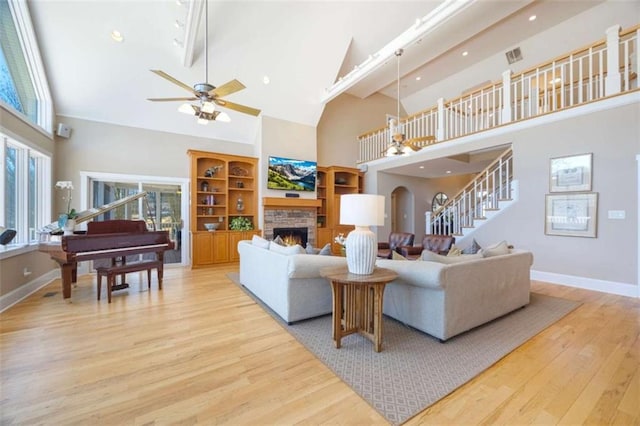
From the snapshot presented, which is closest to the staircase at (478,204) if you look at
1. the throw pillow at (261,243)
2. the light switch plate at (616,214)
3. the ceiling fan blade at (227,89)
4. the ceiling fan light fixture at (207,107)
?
the light switch plate at (616,214)

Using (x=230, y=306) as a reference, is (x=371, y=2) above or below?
above

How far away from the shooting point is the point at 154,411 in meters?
1.57

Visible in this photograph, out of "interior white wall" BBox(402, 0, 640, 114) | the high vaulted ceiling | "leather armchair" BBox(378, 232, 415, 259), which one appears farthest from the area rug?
"interior white wall" BBox(402, 0, 640, 114)

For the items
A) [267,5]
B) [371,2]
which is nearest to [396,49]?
[371,2]

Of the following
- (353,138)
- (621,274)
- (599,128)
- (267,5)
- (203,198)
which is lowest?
(621,274)

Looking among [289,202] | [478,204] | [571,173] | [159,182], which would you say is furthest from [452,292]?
[159,182]

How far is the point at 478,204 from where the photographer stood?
19.2 feet

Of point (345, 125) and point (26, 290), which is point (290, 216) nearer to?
point (345, 125)

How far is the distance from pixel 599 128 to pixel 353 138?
5.61 metres

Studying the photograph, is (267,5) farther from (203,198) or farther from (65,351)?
(65,351)

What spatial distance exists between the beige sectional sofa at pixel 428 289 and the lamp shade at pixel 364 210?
602mm

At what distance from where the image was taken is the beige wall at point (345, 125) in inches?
311

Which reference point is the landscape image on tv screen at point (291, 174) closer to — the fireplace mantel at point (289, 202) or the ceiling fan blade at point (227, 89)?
the fireplace mantel at point (289, 202)

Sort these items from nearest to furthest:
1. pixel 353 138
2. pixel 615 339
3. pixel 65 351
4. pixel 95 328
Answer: pixel 65 351 < pixel 615 339 < pixel 95 328 < pixel 353 138
